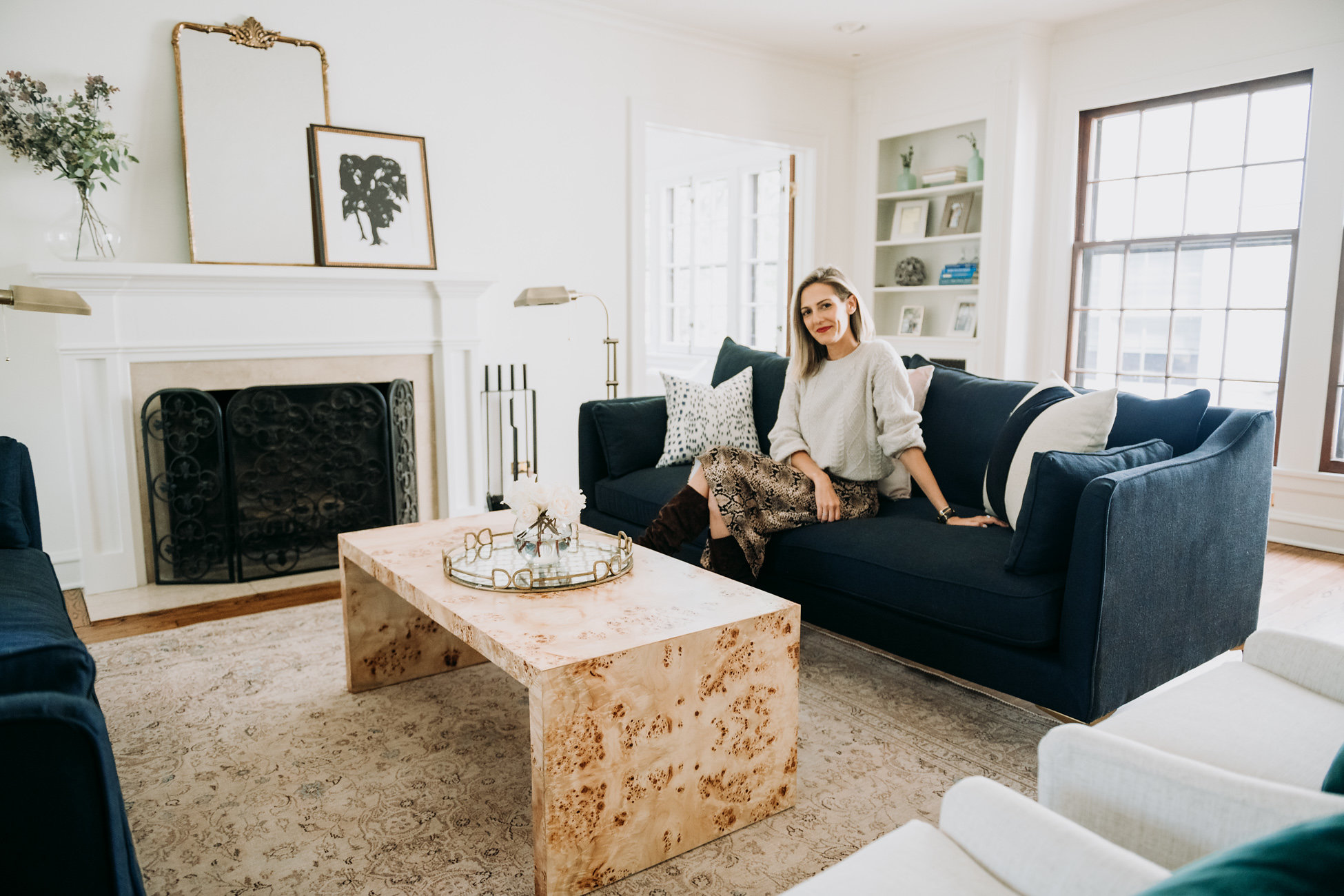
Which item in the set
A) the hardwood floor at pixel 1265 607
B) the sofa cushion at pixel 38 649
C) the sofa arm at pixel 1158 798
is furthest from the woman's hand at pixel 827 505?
the sofa cushion at pixel 38 649

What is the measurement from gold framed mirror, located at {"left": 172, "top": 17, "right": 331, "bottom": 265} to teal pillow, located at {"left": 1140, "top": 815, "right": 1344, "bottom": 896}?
3.87 metres

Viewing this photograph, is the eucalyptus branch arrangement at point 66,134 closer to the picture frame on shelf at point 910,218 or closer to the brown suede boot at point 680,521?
the brown suede boot at point 680,521

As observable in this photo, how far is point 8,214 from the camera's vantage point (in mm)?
3221

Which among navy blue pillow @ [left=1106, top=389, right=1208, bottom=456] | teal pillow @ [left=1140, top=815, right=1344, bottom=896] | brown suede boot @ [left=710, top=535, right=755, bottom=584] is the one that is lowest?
brown suede boot @ [left=710, top=535, right=755, bottom=584]

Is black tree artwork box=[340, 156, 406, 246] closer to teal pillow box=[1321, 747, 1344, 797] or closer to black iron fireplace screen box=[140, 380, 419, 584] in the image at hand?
black iron fireplace screen box=[140, 380, 419, 584]

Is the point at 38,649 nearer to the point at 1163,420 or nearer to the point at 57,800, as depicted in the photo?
the point at 57,800

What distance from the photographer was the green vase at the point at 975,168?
5.17m

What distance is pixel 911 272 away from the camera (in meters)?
5.61

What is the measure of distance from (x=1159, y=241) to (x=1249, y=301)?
0.56 meters

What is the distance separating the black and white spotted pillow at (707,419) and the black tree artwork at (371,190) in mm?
1560

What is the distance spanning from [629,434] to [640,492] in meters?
0.35

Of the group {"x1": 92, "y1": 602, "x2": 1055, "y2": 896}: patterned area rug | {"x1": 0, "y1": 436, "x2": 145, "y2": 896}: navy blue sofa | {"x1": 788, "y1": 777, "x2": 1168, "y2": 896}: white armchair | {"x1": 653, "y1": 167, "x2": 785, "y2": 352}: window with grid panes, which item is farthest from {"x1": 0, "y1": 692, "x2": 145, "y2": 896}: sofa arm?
{"x1": 653, "y1": 167, "x2": 785, "y2": 352}: window with grid panes

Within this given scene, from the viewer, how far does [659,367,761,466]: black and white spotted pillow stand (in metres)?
3.46

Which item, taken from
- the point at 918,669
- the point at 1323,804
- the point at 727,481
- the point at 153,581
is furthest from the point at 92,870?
the point at 153,581
